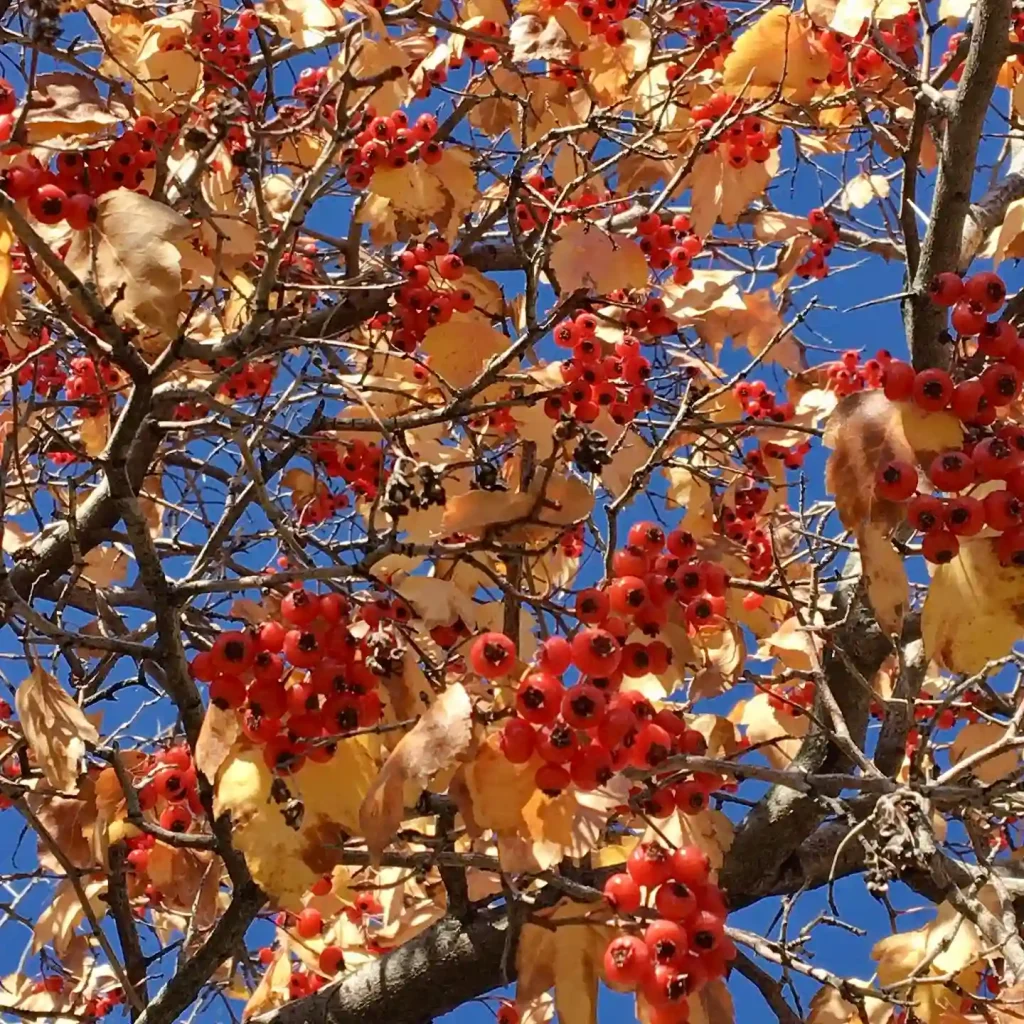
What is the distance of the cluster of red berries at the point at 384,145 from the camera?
383cm

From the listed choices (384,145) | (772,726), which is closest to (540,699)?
(772,726)

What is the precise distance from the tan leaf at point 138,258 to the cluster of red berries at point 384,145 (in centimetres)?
167

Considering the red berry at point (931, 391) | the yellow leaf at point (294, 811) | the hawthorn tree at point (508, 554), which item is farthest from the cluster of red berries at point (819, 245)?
the yellow leaf at point (294, 811)

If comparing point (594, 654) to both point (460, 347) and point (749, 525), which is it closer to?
point (460, 347)

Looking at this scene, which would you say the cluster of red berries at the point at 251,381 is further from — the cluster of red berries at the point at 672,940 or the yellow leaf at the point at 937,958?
the yellow leaf at the point at 937,958

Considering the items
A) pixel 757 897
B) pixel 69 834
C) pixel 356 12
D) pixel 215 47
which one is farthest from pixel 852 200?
pixel 69 834

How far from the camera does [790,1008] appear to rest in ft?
9.45

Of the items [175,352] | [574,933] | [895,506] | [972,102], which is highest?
[972,102]

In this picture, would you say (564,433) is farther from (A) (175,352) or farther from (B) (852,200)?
(B) (852,200)

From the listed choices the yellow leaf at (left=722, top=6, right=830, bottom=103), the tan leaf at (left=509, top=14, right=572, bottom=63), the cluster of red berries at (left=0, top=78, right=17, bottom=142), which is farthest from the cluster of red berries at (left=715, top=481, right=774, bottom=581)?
the cluster of red berries at (left=0, top=78, right=17, bottom=142)

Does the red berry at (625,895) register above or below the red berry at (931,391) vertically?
below

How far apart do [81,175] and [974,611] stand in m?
2.21

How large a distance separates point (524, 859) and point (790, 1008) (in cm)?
107

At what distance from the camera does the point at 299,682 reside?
2.29 m
